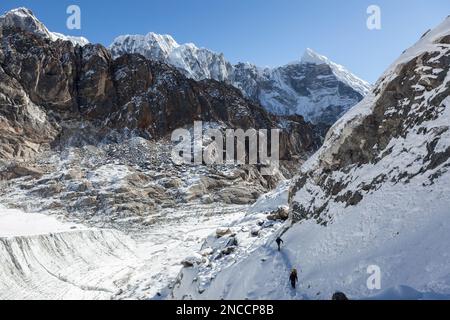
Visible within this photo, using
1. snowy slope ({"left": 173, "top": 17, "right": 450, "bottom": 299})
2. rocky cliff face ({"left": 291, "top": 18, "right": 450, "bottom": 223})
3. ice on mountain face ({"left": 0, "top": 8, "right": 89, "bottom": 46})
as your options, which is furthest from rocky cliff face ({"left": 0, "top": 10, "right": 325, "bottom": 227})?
rocky cliff face ({"left": 291, "top": 18, "right": 450, "bottom": 223})

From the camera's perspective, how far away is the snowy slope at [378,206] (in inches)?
654

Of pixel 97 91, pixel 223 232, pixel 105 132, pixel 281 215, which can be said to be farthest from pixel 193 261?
pixel 97 91

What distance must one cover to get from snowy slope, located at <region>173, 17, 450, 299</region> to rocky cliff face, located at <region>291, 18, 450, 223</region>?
6 centimetres

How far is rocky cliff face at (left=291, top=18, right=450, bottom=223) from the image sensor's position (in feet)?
67.1

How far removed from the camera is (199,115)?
12031 cm

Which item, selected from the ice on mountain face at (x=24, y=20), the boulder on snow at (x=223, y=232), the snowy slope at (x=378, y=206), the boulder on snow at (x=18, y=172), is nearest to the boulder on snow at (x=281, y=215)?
the boulder on snow at (x=223, y=232)

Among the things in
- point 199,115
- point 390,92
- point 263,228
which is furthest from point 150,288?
point 199,115

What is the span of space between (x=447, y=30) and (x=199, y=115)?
323 ft

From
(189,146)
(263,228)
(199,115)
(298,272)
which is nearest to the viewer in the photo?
(298,272)

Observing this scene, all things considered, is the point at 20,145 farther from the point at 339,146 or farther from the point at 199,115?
the point at 339,146

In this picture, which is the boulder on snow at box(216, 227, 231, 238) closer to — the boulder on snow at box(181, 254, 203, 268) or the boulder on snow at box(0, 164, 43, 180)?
the boulder on snow at box(181, 254, 203, 268)

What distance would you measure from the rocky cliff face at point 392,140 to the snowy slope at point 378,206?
6 cm

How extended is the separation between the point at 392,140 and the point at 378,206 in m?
4.51

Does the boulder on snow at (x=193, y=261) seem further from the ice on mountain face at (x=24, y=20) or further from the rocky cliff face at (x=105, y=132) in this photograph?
the ice on mountain face at (x=24, y=20)
